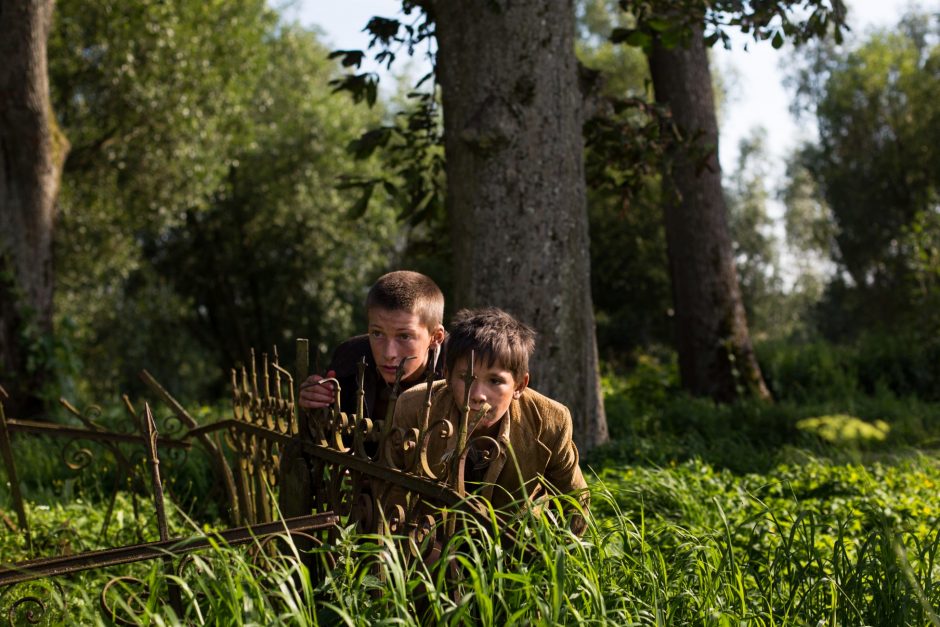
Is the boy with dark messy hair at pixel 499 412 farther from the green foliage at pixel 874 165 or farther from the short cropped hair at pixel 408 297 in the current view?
the green foliage at pixel 874 165

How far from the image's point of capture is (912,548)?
419 centimetres

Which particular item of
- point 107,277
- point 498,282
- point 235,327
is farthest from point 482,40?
point 235,327

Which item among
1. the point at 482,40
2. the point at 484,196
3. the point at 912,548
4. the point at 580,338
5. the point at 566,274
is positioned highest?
the point at 482,40

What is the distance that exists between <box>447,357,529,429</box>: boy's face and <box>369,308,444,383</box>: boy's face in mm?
539

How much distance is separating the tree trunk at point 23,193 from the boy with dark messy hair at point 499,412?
358 inches

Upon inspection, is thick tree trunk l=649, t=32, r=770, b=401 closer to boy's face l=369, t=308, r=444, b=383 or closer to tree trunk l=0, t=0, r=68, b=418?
tree trunk l=0, t=0, r=68, b=418

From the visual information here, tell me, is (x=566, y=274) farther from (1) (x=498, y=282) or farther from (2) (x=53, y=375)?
(2) (x=53, y=375)

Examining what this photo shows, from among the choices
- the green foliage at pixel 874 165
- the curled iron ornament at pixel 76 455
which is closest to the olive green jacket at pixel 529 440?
the curled iron ornament at pixel 76 455

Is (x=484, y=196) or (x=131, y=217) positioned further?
(x=131, y=217)

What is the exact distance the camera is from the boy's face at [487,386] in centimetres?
322

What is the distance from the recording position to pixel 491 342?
322 centimetres

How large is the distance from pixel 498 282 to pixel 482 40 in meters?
1.45

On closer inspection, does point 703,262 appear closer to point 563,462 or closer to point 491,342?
point 563,462

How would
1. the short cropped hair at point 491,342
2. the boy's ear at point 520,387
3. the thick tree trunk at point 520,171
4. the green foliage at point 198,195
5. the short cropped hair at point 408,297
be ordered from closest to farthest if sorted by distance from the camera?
the short cropped hair at point 491,342, the boy's ear at point 520,387, the short cropped hair at point 408,297, the thick tree trunk at point 520,171, the green foliage at point 198,195
